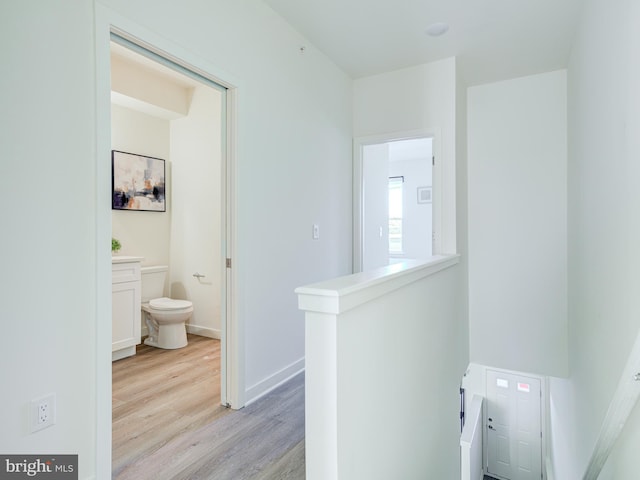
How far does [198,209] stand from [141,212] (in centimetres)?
59

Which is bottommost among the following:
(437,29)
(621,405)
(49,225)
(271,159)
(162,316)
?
(162,316)

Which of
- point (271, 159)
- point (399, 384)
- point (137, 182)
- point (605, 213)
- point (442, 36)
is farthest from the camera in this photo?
point (137, 182)

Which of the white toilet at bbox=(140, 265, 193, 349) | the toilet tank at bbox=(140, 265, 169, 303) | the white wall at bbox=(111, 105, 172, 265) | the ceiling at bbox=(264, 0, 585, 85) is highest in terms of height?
the ceiling at bbox=(264, 0, 585, 85)

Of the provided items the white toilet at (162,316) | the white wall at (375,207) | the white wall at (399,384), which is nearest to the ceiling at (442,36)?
the white wall at (375,207)

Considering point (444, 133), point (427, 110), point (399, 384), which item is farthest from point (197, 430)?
point (427, 110)

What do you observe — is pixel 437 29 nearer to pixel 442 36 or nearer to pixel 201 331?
pixel 442 36

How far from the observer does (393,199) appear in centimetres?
736

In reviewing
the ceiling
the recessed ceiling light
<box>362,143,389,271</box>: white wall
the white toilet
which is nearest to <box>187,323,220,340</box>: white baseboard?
the white toilet

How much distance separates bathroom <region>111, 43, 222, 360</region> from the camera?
3723 millimetres

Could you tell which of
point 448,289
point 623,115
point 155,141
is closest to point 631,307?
point 623,115

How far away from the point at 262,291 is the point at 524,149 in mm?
3063

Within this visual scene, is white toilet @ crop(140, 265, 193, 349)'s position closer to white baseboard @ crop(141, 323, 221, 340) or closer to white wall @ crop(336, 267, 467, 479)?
white baseboard @ crop(141, 323, 221, 340)

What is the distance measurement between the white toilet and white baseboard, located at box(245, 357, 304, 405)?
4.31ft

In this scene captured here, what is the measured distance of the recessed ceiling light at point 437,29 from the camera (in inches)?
107
